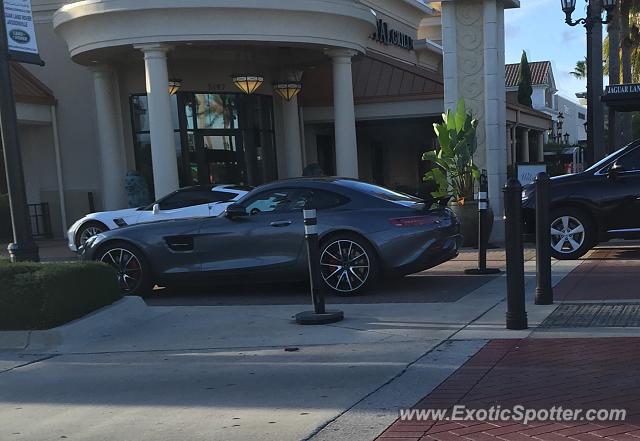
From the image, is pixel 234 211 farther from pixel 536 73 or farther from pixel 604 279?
pixel 536 73

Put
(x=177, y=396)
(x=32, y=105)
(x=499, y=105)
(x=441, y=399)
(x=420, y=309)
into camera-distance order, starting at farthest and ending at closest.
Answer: (x=32, y=105)
(x=499, y=105)
(x=420, y=309)
(x=177, y=396)
(x=441, y=399)

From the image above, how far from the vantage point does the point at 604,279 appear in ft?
26.7

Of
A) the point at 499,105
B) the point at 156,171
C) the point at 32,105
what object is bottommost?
the point at 156,171

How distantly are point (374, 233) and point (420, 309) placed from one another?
114cm

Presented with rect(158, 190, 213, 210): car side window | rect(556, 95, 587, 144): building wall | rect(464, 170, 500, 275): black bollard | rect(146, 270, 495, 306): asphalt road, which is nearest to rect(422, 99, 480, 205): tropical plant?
rect(464, 170, 500, 275): black bollard

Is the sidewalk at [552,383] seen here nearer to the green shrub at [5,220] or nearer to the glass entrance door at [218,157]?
the glass entrance door at [218,157]

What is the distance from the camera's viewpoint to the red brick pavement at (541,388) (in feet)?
12.2

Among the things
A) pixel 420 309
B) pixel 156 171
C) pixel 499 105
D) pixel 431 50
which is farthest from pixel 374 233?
pixel 431 50

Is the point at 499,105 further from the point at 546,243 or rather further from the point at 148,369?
the point at 148,369

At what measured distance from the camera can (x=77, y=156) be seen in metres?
19.0

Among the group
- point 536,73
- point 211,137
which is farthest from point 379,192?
point 536,73

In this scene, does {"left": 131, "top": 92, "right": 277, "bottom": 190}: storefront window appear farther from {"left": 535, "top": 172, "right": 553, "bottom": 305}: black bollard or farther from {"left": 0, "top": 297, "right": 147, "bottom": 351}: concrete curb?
{"left": 535, "top": 172, "right": 553, "bottom": 305}: black bollard

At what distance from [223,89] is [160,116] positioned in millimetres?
3947

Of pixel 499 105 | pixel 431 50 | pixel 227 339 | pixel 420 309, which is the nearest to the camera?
pixel 227 339
